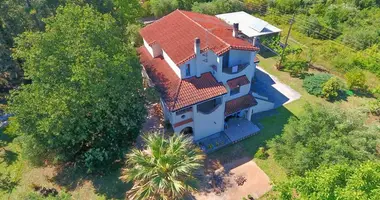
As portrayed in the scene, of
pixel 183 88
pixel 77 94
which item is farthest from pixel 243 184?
pixel 77 94

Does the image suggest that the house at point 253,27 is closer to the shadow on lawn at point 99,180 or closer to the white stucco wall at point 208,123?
the white stucco wall at point 208,123

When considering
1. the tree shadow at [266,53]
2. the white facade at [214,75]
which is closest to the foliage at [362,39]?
the tree shadow at [266,53]

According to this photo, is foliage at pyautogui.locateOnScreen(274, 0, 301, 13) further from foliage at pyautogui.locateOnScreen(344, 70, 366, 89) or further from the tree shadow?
foliage at pyautogui.locateOnScreen(344, 70, 366, 89)

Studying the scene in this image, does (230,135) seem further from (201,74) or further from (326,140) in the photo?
(326,140)

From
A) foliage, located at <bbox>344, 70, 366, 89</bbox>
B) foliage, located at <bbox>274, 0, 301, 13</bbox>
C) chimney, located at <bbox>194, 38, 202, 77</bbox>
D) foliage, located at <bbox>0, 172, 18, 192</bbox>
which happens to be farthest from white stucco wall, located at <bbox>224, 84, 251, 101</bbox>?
foliage, located at <bbox>274, 0, 301, 13</bbox>

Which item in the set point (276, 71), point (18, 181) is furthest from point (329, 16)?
point (18, 181)
